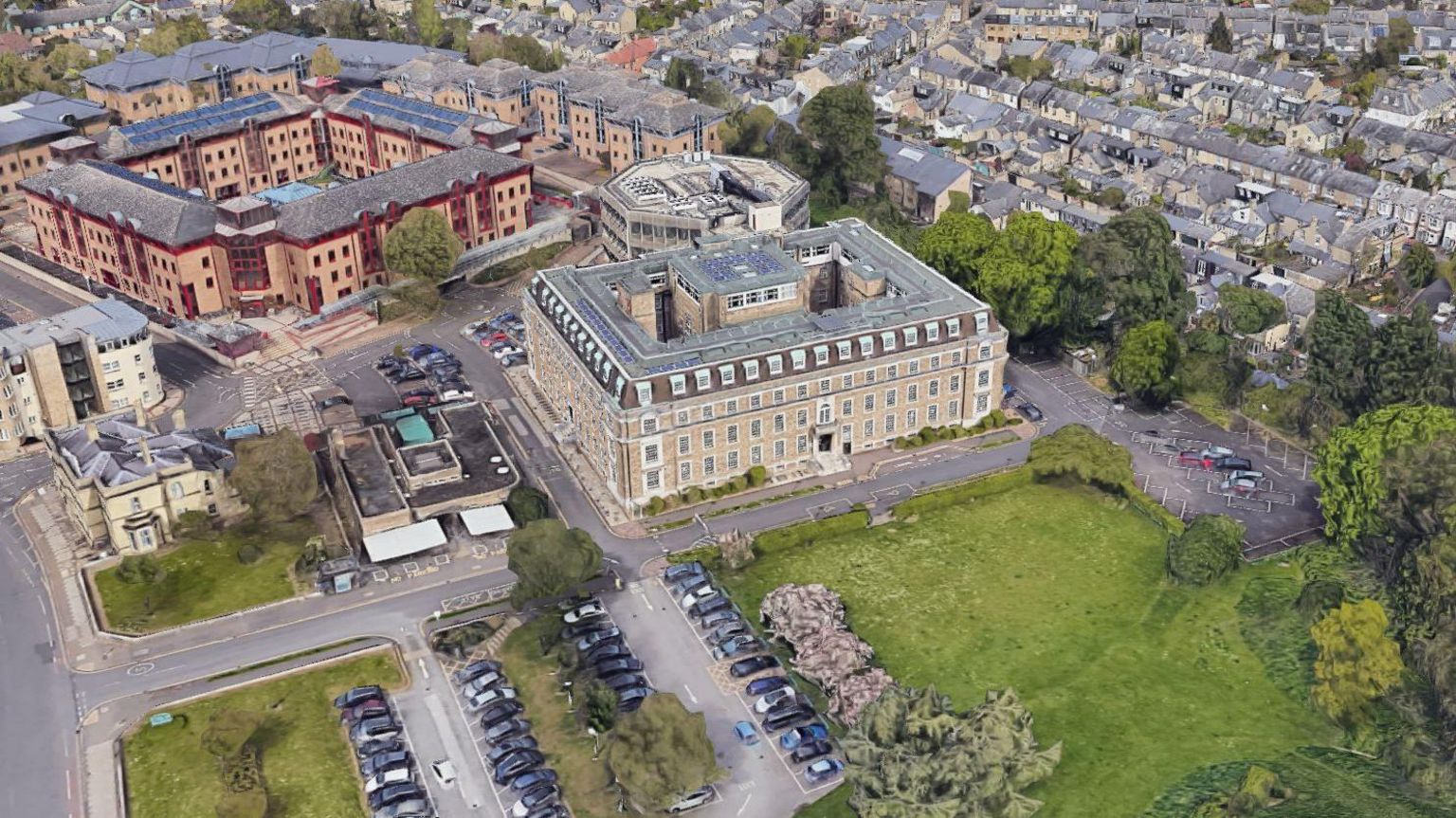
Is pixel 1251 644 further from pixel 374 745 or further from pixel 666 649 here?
pixel 374 745

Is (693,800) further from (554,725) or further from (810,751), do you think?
(554,725)

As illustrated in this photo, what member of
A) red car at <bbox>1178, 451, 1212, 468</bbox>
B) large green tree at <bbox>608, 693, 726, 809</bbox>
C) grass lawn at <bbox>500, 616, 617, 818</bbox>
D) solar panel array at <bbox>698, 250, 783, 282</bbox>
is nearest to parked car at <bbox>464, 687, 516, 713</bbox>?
grass lawn at <bbox>500, 616, 617, 818</bbox>

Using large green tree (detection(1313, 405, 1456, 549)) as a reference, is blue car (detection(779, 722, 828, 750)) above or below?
below

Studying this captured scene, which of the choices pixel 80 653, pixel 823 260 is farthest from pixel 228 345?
pixel 823 260

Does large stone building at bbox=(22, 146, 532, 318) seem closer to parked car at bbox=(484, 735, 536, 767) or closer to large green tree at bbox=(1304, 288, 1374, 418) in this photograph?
parked car at bbox=(484, 735, 536, 767)

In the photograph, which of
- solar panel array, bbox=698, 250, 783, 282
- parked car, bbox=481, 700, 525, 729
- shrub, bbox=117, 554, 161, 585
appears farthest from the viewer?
solar panel array, bbox=698, 250, 783, 282

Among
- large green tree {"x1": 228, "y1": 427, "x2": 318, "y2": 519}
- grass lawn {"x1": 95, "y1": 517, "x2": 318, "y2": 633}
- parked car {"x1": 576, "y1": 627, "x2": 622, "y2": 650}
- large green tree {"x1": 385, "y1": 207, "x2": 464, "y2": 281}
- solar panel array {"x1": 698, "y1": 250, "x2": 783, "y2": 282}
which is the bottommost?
parked car {"x1": 576, "y1": 627, "x2": 622, "y2": 650}
